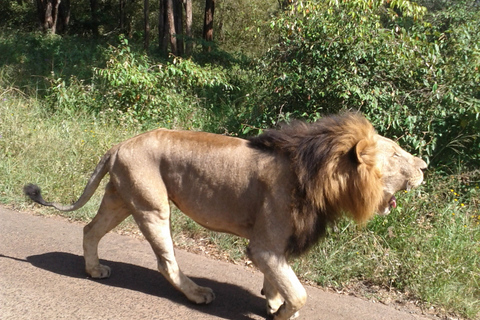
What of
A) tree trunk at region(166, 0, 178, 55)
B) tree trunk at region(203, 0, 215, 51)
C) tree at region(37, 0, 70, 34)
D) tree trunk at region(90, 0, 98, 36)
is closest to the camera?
tree trunk at region(166, 0, 178, 55)

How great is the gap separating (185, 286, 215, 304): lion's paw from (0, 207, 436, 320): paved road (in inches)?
2.1

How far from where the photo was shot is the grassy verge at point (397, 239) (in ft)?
14.4

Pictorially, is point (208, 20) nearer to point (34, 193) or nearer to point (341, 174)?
point (34, 193)

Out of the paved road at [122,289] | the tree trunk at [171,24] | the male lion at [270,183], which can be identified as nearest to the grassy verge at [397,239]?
the paved road at [122,289]

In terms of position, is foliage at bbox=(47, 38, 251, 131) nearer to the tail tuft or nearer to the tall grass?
the tall grass

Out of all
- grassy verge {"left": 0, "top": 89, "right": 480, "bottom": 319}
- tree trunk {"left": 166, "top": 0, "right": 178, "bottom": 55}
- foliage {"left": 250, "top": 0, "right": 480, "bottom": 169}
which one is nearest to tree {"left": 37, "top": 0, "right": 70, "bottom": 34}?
tree trunk {"left": 166, "top": 0, "right": 178, "bottom": 55}

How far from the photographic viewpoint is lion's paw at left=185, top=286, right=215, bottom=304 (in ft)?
12.4

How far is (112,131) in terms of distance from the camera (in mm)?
8133

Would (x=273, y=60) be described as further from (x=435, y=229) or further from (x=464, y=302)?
(x=464, y=302)

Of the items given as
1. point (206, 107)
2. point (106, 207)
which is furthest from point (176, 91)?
point (106, 207)

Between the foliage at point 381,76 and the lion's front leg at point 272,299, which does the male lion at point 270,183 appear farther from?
the foliage at point 381,76

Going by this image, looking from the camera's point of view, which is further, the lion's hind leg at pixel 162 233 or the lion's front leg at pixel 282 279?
the lion's hind leg at pixel 162 233

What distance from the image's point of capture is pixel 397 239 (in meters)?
4.86

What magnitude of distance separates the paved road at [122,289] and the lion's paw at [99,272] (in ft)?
0.17
